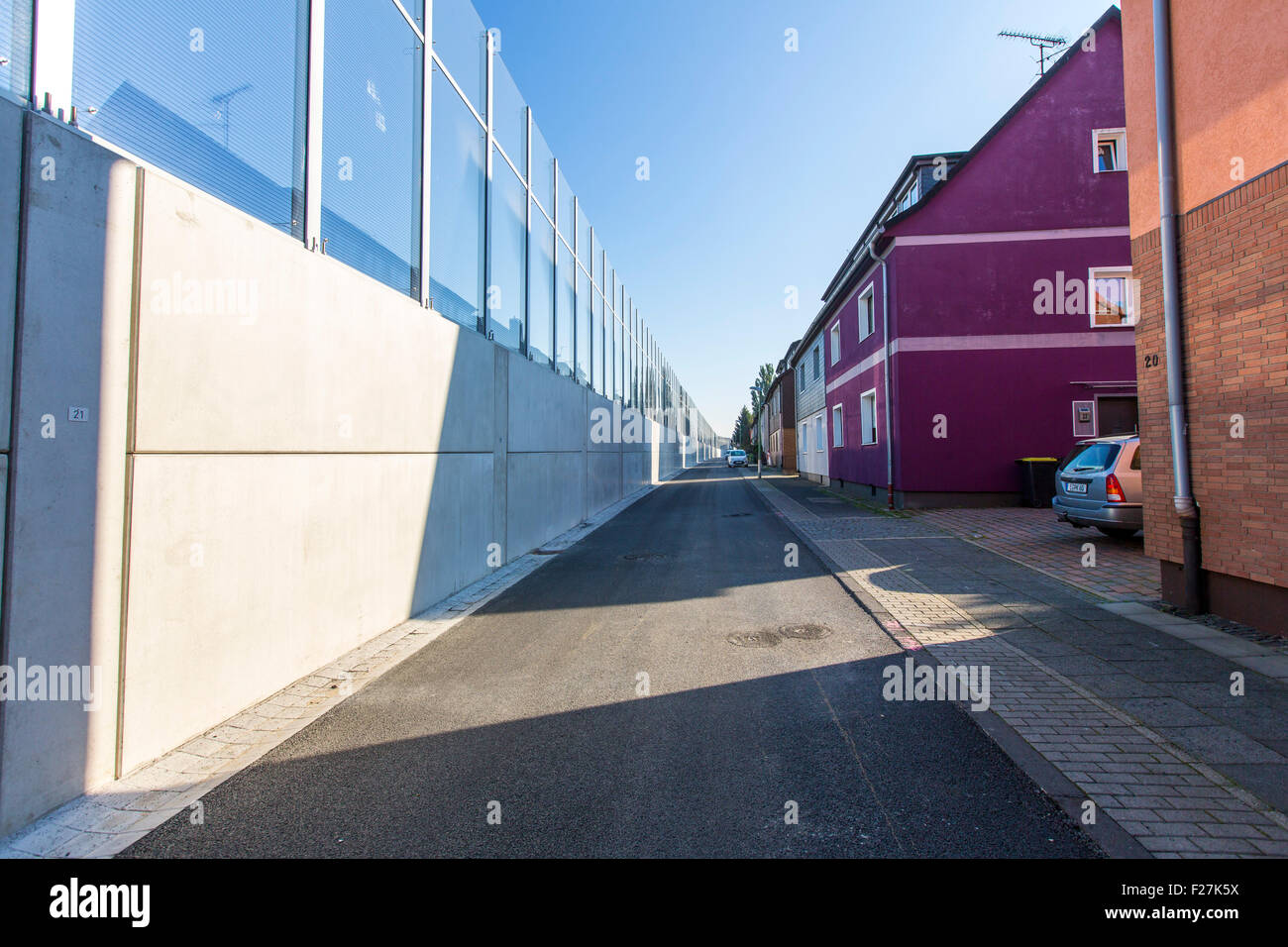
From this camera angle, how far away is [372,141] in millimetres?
6168

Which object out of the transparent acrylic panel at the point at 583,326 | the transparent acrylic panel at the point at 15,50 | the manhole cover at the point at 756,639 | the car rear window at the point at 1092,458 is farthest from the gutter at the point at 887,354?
the transparent acrylic panel at the point at 15,50

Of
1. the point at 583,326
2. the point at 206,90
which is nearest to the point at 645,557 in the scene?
the point at 206,90

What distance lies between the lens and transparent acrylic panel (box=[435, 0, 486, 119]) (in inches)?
308

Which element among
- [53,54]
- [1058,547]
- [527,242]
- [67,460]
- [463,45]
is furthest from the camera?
[527,242]

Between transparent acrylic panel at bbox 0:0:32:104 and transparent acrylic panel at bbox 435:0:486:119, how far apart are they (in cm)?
504

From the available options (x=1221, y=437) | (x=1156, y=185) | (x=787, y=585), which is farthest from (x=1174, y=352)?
(x=787, y=585)

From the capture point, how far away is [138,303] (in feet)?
11.1

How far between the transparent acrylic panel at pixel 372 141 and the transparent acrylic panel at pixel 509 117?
3051mm

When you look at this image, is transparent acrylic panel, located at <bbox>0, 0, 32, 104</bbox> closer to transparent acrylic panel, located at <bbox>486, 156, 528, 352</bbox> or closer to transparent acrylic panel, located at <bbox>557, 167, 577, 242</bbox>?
transparent acrylic panel, located at <bbox>486, 156, 528, 352</bbox>

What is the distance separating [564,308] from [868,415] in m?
10.1

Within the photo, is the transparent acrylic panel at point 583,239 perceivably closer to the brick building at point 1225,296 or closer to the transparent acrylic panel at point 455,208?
the transparent acrylic panel at point 455,208

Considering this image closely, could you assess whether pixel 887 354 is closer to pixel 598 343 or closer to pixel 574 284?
pixel 598 343

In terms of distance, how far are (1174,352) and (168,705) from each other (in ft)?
27.1

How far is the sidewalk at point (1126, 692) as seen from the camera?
2885 mm
